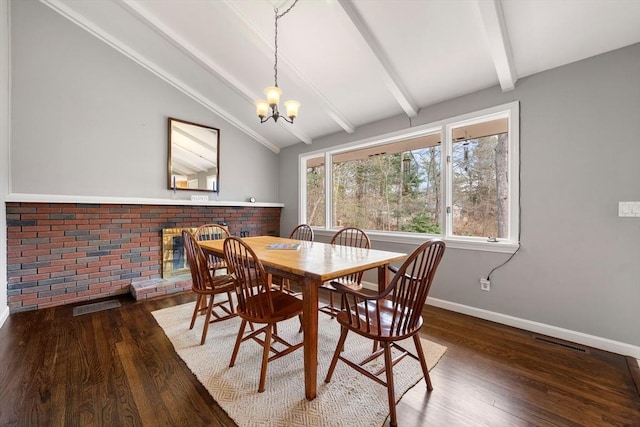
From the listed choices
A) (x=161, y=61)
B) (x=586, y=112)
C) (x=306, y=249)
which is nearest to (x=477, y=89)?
(x=586, y=112)

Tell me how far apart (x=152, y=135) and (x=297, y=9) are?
2.53 meters

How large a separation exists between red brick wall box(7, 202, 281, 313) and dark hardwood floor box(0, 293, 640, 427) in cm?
58

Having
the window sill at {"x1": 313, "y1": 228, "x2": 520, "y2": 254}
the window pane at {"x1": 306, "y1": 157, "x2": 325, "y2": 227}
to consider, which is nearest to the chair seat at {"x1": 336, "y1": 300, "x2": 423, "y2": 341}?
the window sill at {"x1": 313, "y1": 228, "x2": 520, "y2": 254}

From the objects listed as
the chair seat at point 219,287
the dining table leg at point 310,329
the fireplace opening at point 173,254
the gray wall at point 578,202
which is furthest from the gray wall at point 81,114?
the gray wall at point 578,202

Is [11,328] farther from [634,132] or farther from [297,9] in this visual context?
[634,132]

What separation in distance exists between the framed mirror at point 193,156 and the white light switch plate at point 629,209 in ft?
14.7

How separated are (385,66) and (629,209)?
2262 mm

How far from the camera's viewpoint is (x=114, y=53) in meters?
3.30

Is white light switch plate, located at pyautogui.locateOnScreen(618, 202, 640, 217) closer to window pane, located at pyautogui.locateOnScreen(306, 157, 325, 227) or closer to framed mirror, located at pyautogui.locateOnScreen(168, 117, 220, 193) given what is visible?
window pane, located at pyautogui.locateOnScreen(306, 157, 325, 227)

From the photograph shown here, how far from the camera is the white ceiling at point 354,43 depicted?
6.45 feet

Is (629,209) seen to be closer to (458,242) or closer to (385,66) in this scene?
(458,242)

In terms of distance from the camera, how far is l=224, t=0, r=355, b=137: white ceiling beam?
259 cm

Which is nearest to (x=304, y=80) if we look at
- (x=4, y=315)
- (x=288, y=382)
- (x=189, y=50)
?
(x=189, y=50)

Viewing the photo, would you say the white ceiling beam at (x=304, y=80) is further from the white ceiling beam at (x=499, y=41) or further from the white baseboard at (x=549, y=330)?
the white baseboard at (x=549, y=330)
